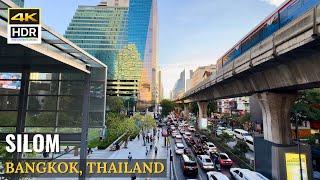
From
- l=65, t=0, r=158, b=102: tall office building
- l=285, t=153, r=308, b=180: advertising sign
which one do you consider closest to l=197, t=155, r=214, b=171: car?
l=285, t=153, r=308, b=180: advertising sign

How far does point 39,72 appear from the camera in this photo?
1855 centimetres

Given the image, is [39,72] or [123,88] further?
[123,88]

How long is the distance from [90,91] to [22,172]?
6.55 m

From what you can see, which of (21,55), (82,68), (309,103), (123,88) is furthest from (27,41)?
(123,88)

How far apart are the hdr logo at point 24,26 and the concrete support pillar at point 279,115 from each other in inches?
660

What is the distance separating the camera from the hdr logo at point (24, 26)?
10531mm

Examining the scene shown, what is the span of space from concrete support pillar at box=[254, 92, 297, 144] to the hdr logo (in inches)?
660

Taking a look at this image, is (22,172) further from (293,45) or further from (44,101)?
(293,45)

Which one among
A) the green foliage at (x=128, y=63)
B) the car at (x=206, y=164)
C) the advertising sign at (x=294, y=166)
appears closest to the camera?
the advertising sign at (x=294, y=166)

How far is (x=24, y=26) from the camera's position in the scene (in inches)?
437

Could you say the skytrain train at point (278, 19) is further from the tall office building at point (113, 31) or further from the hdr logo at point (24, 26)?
the tall office building at point (113, 31)

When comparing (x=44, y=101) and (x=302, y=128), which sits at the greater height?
(x=44, y=101)

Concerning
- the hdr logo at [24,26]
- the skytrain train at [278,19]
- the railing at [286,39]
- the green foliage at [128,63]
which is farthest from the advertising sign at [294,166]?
the green foliage at [128,63]

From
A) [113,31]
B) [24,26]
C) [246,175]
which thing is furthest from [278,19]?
[113,31]
